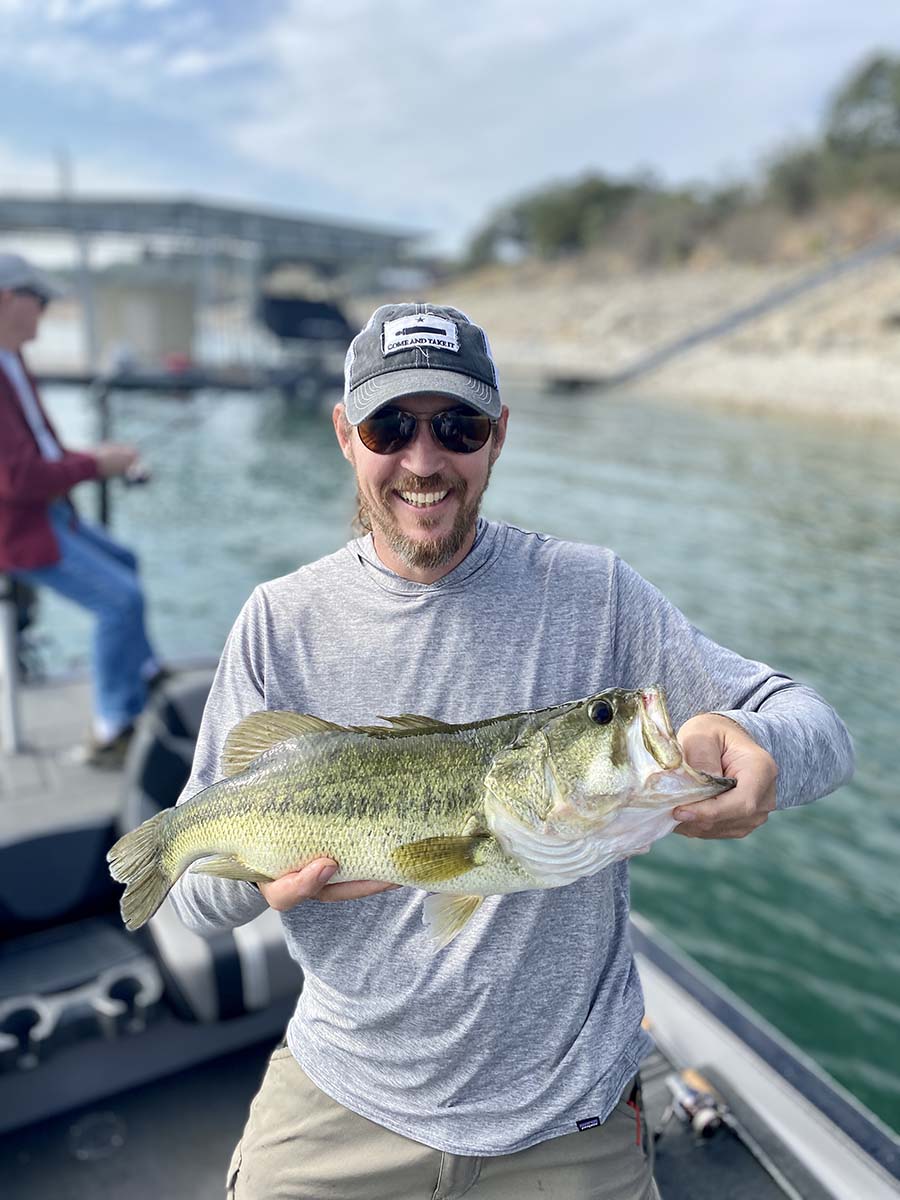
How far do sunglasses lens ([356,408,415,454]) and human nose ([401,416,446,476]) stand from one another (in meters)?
0.02

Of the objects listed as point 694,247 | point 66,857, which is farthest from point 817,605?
point 694,247

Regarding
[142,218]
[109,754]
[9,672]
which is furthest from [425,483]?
[142,218]

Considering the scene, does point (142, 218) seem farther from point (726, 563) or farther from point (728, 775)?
point (728, 775)

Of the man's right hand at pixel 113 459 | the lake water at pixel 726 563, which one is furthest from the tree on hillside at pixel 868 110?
the man's right hand at pixel 113 459

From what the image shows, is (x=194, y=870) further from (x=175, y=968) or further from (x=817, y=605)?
(x=817, y=605)

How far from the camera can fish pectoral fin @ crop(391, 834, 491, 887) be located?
1.85 m

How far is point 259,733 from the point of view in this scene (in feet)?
6.96

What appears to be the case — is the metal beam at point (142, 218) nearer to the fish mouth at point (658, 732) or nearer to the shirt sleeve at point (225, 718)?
the shirt sleeve at point (225, 718)

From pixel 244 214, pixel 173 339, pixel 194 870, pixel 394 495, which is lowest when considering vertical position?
pixel 194 870

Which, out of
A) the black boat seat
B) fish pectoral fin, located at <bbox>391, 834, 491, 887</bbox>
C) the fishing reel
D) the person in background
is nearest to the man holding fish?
fish pectoral fin, located at <bbox>391, 834, 491, 887</bbox>

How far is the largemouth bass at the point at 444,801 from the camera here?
5.75 ft

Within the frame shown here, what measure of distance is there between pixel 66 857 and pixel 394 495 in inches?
117

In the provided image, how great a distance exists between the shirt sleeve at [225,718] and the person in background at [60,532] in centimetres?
282

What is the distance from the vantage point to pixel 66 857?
420cm
